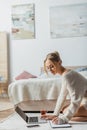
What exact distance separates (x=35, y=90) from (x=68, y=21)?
2691 millimetres

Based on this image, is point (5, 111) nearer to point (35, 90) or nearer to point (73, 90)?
point (35, 90)

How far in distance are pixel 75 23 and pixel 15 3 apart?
1.36 meters

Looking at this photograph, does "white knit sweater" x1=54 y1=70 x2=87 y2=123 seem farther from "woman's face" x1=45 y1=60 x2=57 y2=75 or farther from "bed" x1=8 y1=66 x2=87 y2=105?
"bed" x1=8 y1=66 x2=87 y2=105

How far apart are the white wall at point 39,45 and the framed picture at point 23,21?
84 mm

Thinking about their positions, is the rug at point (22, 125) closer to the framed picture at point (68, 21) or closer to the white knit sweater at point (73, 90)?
the white knit sweater at point (73, 90)

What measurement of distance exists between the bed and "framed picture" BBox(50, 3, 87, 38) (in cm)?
250

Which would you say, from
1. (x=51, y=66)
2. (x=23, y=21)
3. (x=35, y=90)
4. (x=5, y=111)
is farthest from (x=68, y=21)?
(x=51, y=66)

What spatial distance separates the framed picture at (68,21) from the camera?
5324 millimetres

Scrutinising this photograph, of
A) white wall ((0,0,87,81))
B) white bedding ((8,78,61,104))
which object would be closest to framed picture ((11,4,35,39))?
white wall ((0,0,87,81))

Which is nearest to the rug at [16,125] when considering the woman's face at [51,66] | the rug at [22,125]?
the rug at [22,125]

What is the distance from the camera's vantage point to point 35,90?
9.96ft

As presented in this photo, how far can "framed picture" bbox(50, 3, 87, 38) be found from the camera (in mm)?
5324

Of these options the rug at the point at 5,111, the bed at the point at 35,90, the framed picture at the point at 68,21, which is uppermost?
the framed picture at the point at 68,21

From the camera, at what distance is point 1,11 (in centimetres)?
573
